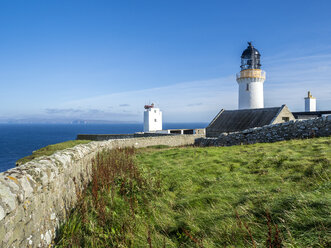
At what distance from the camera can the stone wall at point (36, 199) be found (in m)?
2.66

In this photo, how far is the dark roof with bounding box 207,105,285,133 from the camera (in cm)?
2358

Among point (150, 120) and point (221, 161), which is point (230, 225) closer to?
point (221, 161)

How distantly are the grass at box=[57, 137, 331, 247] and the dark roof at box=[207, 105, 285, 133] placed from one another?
17.3 metres

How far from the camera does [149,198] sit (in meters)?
5.52

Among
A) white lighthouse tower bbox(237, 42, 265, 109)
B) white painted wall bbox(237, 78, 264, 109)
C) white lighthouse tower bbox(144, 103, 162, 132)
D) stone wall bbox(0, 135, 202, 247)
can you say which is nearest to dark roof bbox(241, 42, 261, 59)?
white lighthouse tower bbox(237, 42, 265, 109)

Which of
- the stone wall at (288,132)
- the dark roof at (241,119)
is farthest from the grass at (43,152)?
the dark roof at (241,119)

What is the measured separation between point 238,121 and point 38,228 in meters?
24.4

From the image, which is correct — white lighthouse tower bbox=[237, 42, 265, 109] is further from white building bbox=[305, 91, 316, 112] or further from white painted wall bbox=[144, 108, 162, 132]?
white painted wall bbox=[144, 108, 162, 132]

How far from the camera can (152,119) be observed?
53625 millimetres

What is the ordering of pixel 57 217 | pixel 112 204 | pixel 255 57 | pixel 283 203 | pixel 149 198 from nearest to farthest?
1. pixel 283 203
2. pixel 57 217
3. pixel 112 204
4. pixel 149 198
5. pixel 255 57

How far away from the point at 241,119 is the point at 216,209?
74.6 feet

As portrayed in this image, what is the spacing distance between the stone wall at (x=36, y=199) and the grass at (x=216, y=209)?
36 cm

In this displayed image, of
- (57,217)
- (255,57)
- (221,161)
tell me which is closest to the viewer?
(57,217)

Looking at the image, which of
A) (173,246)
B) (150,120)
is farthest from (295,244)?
(150,120)
